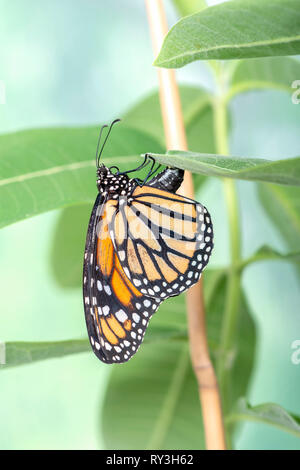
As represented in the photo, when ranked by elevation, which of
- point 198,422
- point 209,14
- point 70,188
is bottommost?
point 198,422

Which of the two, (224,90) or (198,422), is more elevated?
(224,90)

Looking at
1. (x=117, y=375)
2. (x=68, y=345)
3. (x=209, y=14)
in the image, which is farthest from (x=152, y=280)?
(x=117, y=375)

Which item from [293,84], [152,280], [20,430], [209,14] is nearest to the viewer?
[209,14]

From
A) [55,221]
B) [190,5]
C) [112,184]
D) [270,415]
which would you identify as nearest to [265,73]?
[190,5]

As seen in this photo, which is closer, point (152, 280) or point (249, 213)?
point (152, 280)

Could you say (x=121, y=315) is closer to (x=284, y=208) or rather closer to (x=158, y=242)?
(x=158, y=242)

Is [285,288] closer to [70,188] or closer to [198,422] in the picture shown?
[198,422]

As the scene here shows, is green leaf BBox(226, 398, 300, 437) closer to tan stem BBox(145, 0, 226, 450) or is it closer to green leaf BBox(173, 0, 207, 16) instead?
tan stem BBox(145, 0, 226, 450)
